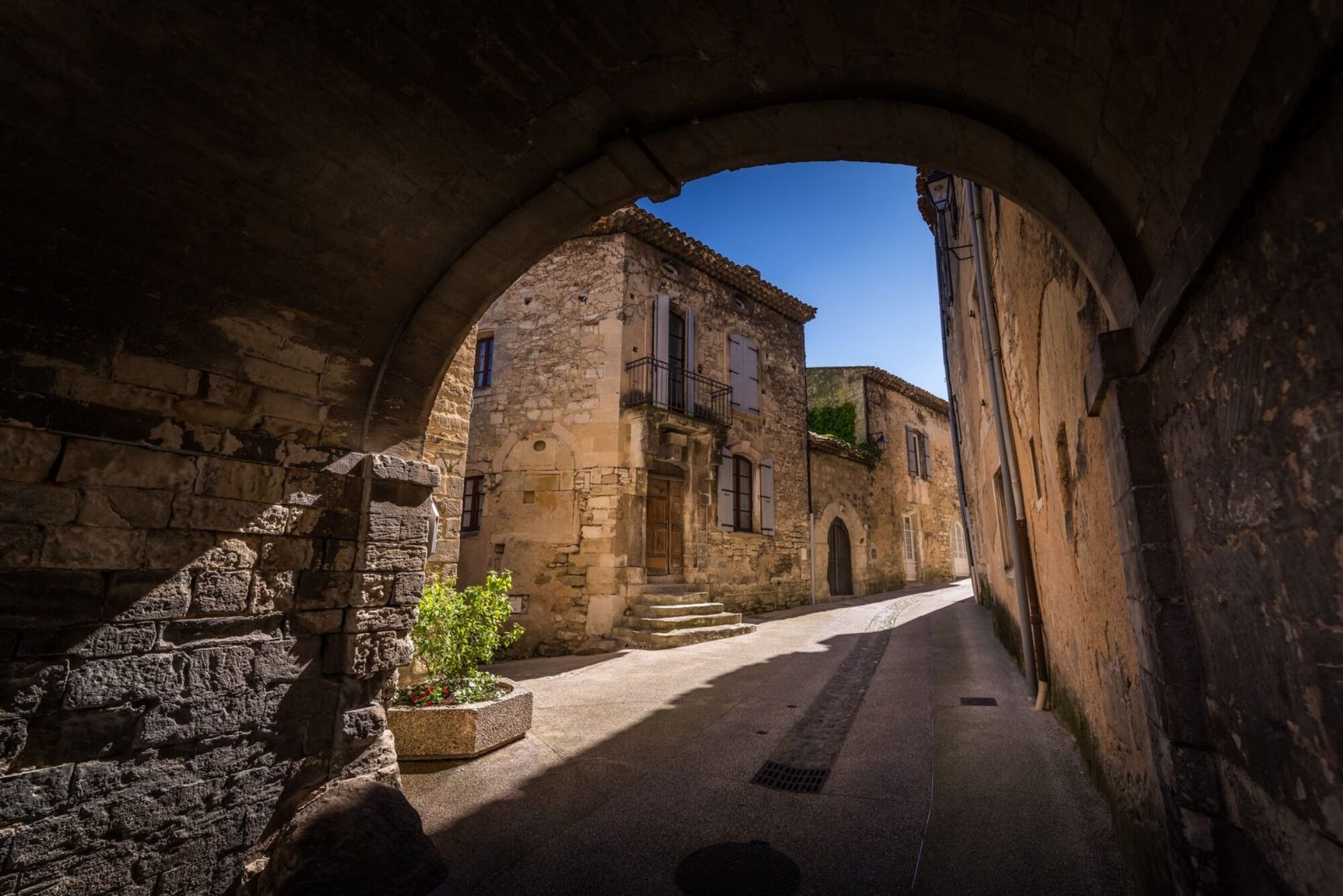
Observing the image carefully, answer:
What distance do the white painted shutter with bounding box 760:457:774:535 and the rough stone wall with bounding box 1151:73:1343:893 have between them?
1079 centimetres

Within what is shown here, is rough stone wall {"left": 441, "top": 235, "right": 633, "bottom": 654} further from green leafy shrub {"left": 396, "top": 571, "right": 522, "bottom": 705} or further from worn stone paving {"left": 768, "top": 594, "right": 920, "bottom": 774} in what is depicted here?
green leafy shrub {"left": 396, "top": 571, "right": 522, "bottom": 705}

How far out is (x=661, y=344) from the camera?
10.7m

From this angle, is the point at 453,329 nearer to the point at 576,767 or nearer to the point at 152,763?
the point at 152,763

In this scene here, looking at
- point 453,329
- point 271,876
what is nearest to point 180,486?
point 453,329

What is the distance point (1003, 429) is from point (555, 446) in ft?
23.3

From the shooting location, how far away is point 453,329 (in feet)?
11.5

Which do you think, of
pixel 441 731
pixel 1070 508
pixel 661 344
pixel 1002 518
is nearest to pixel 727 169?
pixel 1070 508

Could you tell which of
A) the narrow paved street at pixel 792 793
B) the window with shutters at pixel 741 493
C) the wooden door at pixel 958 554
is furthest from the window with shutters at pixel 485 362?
the wooden door at pixel 958 554

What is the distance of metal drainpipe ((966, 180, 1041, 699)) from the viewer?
195 inches

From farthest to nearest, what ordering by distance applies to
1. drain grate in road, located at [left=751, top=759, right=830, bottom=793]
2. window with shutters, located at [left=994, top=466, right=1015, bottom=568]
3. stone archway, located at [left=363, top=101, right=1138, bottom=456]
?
window with shutters, located at [left=994, top=466, right=1015, bottom=568]
drain grate in road, located at [left=751, top=759, right=830, bottom=793]
stone archway, located at [left=363, top=101, right=1138, bottom=456]

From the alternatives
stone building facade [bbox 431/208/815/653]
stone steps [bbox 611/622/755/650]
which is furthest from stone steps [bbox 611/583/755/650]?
stone building facade [bbox 431/208/815/653]

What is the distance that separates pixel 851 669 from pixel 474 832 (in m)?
4.65

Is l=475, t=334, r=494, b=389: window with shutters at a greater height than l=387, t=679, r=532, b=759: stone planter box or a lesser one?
greater

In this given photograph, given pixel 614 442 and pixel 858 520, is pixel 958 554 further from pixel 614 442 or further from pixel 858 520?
pixel 614 442
